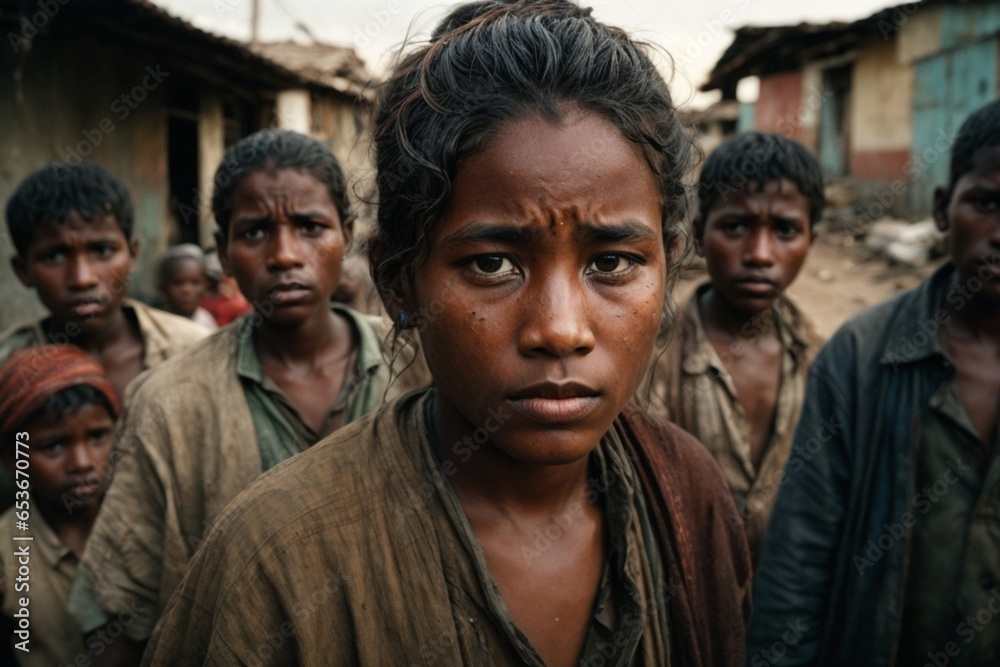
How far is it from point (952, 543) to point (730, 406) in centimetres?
105

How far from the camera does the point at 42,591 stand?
8.29 ft

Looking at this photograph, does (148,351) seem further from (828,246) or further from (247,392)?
(828,246)

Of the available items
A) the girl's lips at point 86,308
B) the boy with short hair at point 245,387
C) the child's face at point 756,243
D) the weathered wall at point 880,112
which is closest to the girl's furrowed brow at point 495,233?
the boy with short hair at point 245,387

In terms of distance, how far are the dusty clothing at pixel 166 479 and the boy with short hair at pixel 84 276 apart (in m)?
0.87

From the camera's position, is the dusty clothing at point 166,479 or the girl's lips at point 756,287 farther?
the girl's lips at point 756,287

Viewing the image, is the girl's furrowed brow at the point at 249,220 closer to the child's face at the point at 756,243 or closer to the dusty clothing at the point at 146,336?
the dusty clothing at the point at 146,336

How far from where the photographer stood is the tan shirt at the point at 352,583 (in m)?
1.25

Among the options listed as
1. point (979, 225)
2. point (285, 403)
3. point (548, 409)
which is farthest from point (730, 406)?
point (548, 409)

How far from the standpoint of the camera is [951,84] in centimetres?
1230

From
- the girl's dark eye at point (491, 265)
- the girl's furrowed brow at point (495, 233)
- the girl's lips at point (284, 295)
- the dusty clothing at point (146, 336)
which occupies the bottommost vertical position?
the dusty clothing at point (146, 336)

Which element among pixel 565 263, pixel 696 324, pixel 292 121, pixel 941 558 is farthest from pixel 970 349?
pixel 292 121

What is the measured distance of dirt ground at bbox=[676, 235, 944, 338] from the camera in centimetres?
1026

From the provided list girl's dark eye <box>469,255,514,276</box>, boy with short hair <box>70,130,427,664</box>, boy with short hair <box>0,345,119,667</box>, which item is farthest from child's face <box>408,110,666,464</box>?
boy with short hair <box>0,345,119,667</box>

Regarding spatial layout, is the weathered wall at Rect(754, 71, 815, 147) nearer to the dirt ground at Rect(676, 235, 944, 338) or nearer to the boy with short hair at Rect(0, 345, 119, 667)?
the dirt ground at Rect(676, 235, 944, 338)
